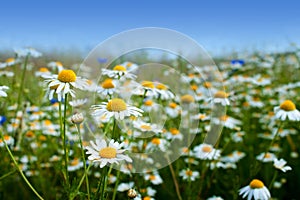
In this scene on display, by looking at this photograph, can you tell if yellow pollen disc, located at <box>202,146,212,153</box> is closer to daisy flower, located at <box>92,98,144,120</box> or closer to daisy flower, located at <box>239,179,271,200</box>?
daisy flower, located at <box>239,179,271,200</box>

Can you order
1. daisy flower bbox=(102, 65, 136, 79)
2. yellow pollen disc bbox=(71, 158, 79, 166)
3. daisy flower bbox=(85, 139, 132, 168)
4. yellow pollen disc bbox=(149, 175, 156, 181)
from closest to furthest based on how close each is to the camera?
daisy flower bbox=(85, 139, 132, 168), daisy flower bbox=(102, 65, 136, 79), yellow pollen disc bbox=(149, 175, 156, 181), yellow pollen disc bbox=(71, 158, 79, 166)

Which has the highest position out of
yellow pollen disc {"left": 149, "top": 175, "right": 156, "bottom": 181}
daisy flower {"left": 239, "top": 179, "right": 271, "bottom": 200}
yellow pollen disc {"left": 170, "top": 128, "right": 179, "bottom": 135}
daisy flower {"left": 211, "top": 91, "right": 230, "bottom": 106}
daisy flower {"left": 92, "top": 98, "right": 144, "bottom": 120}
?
daisy flower {"left": 211, "top": 91, "right": 230, "bottom": 106}

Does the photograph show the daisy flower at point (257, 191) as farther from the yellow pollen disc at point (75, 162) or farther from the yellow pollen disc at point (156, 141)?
the yellow pollen disc at point (75, 162)

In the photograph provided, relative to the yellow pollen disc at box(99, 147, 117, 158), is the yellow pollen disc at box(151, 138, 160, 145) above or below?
below

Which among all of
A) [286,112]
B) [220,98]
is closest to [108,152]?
[220,98]

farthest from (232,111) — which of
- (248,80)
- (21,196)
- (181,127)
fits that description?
(21,196)

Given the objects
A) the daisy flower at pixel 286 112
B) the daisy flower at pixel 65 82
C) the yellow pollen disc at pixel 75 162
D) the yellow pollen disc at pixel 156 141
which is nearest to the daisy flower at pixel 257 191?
the daisy flower at pixel 286 112

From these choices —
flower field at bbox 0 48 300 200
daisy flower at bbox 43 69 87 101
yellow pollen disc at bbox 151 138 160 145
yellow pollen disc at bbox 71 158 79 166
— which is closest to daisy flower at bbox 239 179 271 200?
flower field at bbox 0 48 300 200

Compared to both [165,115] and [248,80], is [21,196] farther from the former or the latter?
[248,80]
